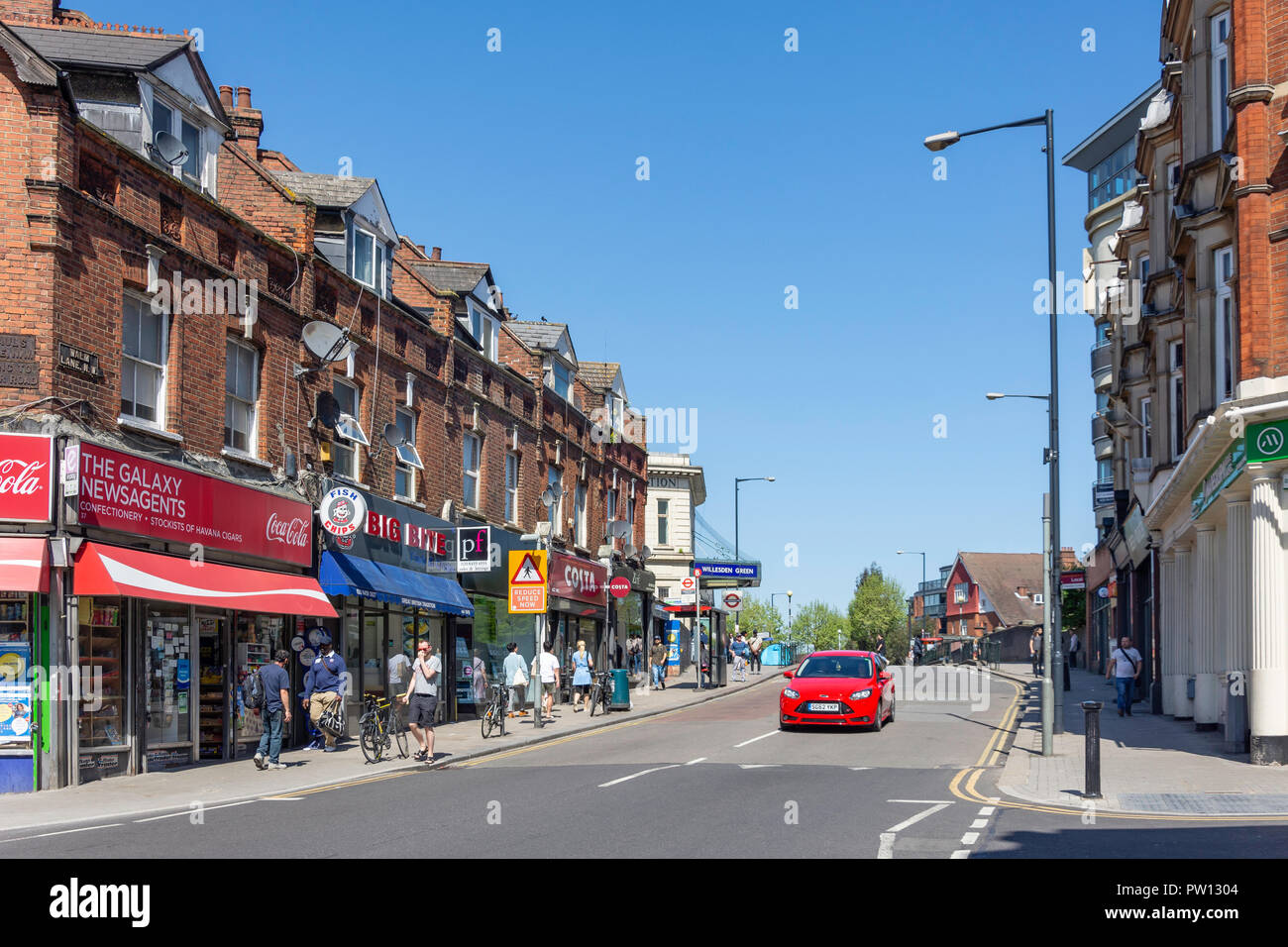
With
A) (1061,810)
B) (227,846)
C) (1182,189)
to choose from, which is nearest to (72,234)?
(227,846)

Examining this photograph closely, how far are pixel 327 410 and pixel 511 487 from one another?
11.5 meters

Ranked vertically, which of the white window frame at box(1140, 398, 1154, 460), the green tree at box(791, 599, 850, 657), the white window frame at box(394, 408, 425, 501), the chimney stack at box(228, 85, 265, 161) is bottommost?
the green tree at box(791, 599, 850, 657)

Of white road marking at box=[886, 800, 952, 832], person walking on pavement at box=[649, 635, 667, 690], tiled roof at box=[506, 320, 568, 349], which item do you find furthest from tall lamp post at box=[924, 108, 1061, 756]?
person walking on pavement at box=[649, 635, 667, 690]

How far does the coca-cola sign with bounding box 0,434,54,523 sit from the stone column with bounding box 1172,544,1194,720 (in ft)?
70.4

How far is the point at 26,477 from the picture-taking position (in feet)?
52.2

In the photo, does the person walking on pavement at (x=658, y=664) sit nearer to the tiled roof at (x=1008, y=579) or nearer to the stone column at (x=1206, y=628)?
the stone column at (x=1206, y=628)

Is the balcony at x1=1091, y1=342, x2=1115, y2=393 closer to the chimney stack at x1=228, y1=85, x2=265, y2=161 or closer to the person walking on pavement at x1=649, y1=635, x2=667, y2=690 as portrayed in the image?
the person walking on pavement at x1=649, y1=635, x2=667, y2=690

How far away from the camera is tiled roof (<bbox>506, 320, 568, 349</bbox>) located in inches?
1570

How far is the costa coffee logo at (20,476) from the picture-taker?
15.8 metres

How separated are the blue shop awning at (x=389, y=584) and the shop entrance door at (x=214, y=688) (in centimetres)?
296

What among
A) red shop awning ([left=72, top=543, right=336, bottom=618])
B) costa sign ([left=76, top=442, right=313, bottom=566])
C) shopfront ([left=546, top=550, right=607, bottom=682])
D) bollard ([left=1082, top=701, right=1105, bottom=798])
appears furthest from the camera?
shopfront ([left=546, top=550, right=607, bottom=682])

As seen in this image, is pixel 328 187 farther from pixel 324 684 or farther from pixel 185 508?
pixel 324 684

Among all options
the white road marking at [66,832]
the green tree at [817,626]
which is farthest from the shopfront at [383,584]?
the green tree at [817,626]

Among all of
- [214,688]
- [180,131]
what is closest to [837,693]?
[214,688]
